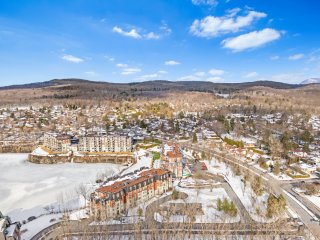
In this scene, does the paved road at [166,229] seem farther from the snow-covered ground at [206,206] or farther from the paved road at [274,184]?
the paved road at [274,184]

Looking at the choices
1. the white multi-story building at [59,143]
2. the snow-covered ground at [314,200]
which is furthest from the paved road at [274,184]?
the white multi-story building at [59,143]

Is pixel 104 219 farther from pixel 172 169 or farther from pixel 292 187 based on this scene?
pixel 292 187

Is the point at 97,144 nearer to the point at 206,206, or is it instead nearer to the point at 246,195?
the point at 206,206

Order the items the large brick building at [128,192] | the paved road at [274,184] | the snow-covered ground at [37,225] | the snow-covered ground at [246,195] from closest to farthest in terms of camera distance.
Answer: the snow-covered ground at [37,225], the paved road at [274,184], the large brick building at [128,192], the snow-covered ground at [246,195]

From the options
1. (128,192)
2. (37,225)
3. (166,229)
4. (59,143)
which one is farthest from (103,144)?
(166,229)

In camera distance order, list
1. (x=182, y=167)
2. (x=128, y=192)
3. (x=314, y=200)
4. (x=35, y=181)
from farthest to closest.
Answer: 1. (x=182, y=167)
2. (x=35, y=181)
3. (x=314, y=200)
4. (x=128, y=192)
